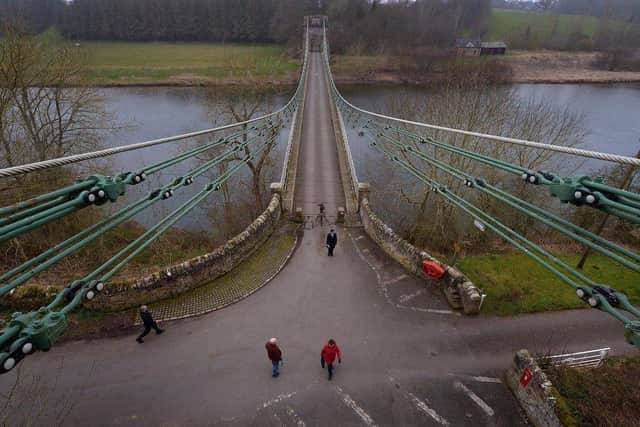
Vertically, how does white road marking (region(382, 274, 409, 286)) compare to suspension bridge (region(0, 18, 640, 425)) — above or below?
above

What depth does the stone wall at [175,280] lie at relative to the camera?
822 cm

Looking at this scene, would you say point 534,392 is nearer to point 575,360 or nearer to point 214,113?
point 575,360

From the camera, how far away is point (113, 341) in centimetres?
761

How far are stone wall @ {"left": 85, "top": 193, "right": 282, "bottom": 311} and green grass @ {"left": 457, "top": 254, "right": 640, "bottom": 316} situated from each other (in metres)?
7.13

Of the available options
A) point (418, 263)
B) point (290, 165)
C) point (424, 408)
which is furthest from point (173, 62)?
point (424, 408)

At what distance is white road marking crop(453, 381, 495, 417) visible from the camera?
6.55m

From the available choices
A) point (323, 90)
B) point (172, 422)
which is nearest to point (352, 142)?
point (323, 90)

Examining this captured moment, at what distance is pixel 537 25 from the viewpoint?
8475 centimetres

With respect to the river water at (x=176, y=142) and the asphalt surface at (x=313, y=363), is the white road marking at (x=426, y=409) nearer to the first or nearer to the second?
the asphalt surface at (x=313, y=363)

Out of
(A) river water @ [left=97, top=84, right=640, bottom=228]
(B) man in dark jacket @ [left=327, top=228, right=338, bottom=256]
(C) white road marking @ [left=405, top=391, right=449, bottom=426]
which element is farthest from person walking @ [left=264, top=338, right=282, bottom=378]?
(A) river water @ [left=97, top=84, right=640, bottom=228]

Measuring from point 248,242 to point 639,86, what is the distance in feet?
213

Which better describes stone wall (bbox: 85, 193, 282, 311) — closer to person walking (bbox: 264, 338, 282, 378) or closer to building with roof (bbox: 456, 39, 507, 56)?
person walking (bbox: 264, 338, 282, 378)

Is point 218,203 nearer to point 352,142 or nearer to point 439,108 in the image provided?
point 352,142

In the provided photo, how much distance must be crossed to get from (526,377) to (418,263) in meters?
3.94
